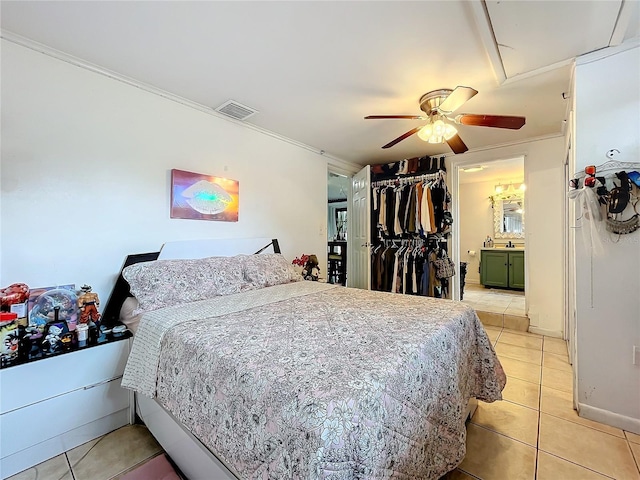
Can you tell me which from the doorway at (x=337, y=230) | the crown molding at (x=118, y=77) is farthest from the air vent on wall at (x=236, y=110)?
the doorway at (x=337, y=230)

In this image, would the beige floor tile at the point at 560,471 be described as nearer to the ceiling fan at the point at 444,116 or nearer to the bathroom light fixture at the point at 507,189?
the ceiling fan at the point at 444,116

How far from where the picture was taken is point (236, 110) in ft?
8.94

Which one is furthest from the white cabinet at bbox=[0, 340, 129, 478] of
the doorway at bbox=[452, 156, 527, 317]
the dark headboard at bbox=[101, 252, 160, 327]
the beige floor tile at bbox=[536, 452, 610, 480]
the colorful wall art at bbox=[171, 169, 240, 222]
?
the doorway at bbox=[452, 156, 527, 317]

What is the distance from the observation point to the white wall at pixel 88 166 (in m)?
1.75

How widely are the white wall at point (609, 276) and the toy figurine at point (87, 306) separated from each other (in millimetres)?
3244

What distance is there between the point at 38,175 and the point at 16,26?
0.87 metres

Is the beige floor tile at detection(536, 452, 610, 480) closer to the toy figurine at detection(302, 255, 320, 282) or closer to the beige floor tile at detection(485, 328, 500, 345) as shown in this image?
the beige floor tile at detection(485, 328, 500, 345)

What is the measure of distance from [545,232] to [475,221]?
3106 mm

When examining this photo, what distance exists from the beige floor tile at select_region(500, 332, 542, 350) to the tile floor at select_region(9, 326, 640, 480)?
1.01 meters

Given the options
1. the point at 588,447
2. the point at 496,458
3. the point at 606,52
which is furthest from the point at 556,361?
the point at 606,52

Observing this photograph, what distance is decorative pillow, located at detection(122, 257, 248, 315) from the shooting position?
189 centimetres

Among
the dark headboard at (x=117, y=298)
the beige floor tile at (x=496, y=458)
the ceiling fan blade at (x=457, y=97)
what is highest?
the ceiling fan blade at (x=457, y=97)

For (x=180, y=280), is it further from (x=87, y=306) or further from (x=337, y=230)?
(x=337, y=230)

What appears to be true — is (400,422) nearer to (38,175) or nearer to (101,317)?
(101,317)
